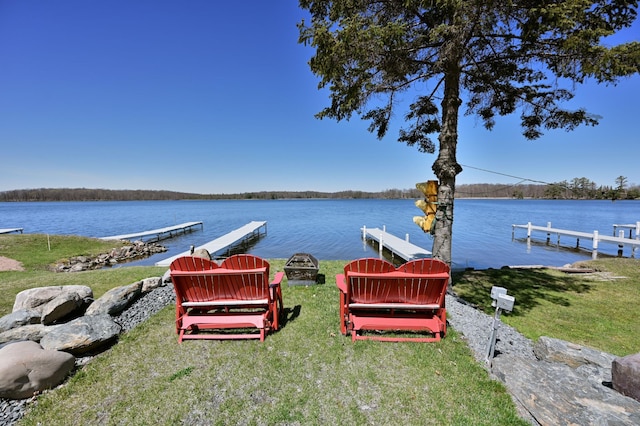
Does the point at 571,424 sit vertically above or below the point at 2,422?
above

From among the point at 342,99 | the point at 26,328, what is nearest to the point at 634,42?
the point at 342,99

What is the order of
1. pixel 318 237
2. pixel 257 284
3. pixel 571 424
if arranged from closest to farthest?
1. pixel 571 424
2. pixel 257 284
3. pixel 318 237

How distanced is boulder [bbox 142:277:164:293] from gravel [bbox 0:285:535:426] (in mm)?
131

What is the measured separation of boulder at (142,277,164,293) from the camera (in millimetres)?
5848

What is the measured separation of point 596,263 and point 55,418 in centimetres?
1560

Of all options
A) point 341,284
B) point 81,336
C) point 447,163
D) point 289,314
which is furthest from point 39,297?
point 447,163

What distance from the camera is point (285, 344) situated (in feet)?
12.6

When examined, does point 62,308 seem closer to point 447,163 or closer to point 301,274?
point 301,274

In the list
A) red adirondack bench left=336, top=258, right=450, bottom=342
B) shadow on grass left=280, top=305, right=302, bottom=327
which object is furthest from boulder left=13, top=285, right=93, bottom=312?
red adirondack bench left=336, top=258, right=450, bottom=342

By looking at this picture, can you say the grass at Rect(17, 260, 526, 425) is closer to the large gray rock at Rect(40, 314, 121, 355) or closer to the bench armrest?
the large gray rock at Rect(40, 314, 121, 355)

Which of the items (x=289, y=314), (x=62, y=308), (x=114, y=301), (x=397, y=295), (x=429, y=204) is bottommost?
(x=289, y=314)

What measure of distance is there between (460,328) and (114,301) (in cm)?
627

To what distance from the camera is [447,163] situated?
5.78 m

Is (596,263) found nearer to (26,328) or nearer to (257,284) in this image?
(257,284)
